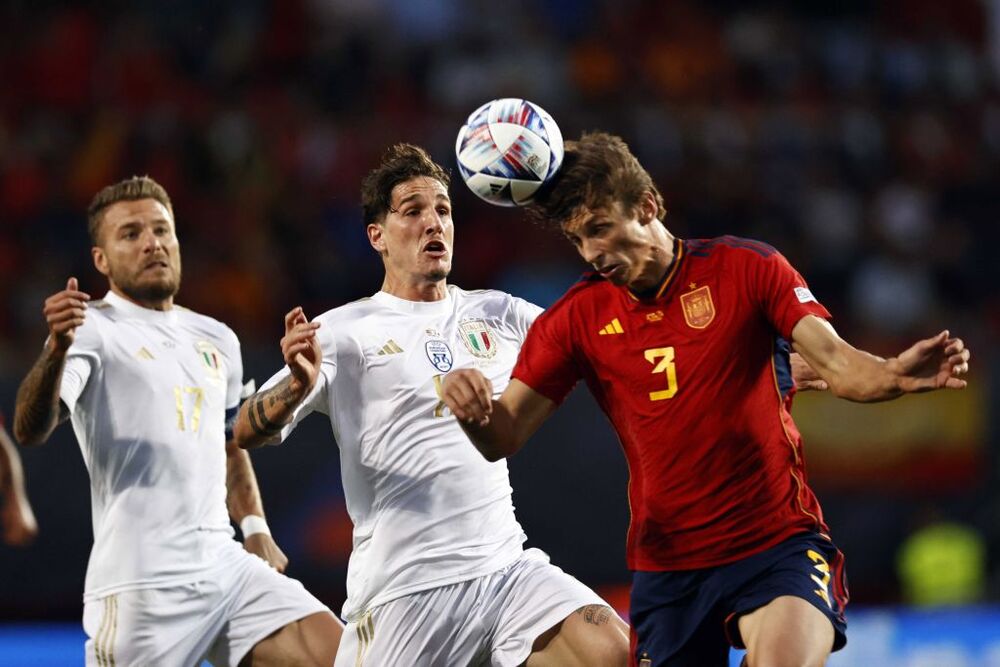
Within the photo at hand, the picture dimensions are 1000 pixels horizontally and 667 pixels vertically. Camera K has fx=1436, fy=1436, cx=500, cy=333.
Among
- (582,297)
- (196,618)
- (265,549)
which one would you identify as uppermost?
(582,297)

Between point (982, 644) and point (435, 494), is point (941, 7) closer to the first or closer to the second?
point (982, 644)

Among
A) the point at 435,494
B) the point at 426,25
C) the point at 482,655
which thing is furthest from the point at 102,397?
the point at 426,25

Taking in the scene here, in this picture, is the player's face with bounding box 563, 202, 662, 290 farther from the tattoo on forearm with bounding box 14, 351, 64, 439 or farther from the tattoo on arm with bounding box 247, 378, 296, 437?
the tattoo on forearm with bounding box 14, 351, 64, 439

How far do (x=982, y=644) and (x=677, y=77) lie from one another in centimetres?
727

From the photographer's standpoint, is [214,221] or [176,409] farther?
[214,221]

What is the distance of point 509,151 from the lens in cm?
546

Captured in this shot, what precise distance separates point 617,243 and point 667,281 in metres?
0.24

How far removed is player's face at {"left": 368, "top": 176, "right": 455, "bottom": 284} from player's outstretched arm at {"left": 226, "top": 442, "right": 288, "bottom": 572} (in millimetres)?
1272

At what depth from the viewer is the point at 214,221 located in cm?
1277

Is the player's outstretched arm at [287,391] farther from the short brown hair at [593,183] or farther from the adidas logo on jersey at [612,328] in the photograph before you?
the adidas logo on jersey at [612,328]

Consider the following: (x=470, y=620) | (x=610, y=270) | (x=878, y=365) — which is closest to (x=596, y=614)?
(x=470, y=620)

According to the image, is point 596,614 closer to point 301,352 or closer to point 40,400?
point 301,352

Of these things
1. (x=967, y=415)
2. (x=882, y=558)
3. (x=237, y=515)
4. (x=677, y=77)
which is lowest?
(x=882, y=558)

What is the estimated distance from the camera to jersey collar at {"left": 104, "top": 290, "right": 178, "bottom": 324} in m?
6.71
